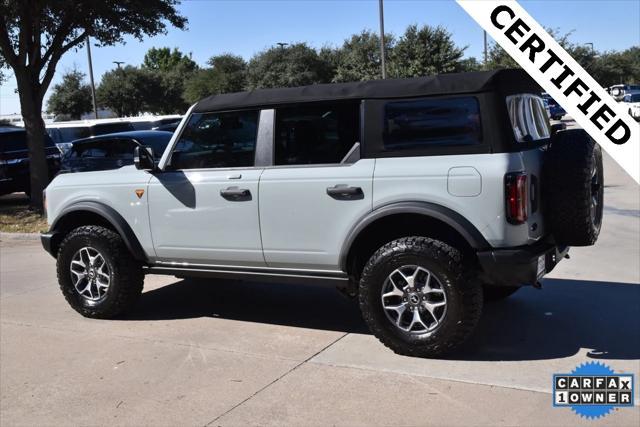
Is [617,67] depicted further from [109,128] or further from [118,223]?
[118,223]

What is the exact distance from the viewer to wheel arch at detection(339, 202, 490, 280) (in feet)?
14.2

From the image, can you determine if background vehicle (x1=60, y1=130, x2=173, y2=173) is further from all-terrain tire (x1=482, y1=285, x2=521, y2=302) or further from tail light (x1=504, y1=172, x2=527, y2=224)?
tail light (x1=504, y1=172, x2=527, y2=224)

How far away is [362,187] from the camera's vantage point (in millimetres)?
4688

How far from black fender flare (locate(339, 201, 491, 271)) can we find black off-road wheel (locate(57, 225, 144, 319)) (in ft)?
7.32

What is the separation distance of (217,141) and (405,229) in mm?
1752

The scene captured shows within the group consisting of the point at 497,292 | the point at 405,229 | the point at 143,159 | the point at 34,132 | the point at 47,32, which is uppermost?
the point at 47,32

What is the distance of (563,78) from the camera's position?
177 centimetres

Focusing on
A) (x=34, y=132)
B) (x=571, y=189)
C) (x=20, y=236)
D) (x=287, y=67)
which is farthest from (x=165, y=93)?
(x=571, y=189)

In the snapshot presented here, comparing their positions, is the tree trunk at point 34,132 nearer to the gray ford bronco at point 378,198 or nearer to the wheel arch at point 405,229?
the gray ford bronco at point 378,198

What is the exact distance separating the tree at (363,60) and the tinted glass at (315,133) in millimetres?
39955

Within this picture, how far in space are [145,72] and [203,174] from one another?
51.0 m

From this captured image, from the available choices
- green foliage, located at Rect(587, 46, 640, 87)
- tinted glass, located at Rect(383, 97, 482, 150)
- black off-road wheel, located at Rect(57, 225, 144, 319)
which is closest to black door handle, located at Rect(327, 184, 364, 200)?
tinted glass, located at Rect(383, 97, 482, 150)

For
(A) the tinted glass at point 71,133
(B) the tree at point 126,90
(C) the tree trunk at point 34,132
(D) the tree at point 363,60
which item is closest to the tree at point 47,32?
(C) the tree trunk at point 34,132

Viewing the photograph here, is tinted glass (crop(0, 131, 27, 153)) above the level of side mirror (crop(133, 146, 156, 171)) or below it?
above
